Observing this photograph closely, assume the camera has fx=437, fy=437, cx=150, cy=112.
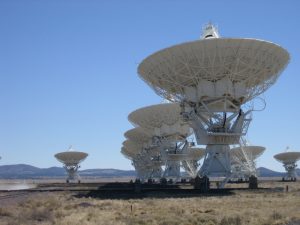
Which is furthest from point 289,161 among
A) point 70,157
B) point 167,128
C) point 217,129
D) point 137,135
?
point 217,129

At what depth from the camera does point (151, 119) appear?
70062 mm

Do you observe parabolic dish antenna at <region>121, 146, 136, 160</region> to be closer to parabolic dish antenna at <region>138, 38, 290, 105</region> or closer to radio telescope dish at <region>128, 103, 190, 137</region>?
radio telescope dish at <region>128, 103, 190, 137</region>

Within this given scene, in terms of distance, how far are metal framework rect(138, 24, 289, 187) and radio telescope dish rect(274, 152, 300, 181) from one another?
61.5 meters

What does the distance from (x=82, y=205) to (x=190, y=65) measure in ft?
64.0

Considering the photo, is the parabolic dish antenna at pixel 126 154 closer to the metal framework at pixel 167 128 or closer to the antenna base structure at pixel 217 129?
the metal framework at pixel 167 128

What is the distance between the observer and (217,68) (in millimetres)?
44719

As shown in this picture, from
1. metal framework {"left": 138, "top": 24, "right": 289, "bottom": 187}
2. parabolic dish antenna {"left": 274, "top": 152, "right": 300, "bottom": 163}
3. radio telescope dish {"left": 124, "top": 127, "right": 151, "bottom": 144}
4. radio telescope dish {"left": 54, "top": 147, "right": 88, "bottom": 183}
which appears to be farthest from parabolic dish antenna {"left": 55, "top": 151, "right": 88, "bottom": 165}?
metal framework {"left": 138, "top": 24, "right": 289, "bottom": 187}

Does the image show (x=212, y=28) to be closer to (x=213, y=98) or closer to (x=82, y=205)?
(x=213, y=98)

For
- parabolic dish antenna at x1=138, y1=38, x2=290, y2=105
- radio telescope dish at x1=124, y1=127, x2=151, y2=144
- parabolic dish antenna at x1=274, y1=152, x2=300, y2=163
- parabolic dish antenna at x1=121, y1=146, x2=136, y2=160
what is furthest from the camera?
parabolic dish antenna at x1=121, y1=146, x2=136, y2=160

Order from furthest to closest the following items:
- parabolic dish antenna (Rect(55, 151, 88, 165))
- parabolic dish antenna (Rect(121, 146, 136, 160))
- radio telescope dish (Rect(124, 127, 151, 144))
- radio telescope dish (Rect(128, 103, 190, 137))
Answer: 1. parabolic dish antenna (Rect(121, 146, 136, 160))
2. parabolic dish antenna (Rect(55, 151, 88, 165))
3. radio telescope dish (Rect(124, 127, 151, 144))
4. radio telescope dish (Rect(128, 103, 190, 137))

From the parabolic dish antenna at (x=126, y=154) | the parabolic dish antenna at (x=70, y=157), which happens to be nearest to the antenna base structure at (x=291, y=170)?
the parabolic dish antenna at (x=126, y=154)

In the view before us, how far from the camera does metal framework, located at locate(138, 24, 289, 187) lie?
43094mm

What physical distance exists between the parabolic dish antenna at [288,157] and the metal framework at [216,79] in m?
61.1

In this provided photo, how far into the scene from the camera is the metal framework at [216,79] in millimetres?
43094
